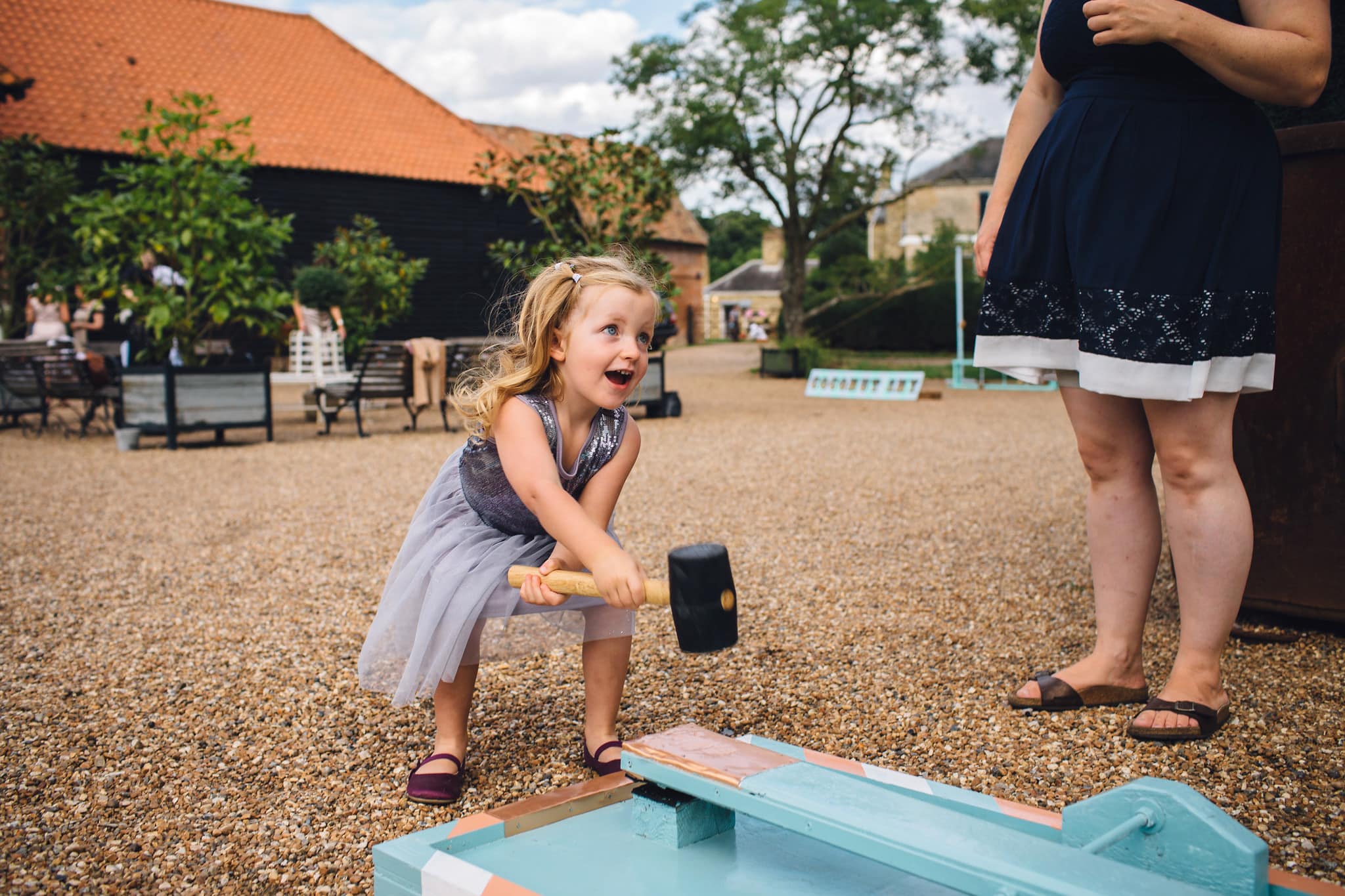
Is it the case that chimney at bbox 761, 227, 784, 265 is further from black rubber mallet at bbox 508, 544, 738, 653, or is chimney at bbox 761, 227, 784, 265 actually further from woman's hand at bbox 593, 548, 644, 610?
black rubber mallet at bbox 508, 544, 738, 653

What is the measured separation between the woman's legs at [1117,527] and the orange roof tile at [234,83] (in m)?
18.4

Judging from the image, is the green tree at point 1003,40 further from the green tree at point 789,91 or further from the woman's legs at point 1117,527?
the woman's legs at point 1117,527

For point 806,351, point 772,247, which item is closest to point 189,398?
point 806,351

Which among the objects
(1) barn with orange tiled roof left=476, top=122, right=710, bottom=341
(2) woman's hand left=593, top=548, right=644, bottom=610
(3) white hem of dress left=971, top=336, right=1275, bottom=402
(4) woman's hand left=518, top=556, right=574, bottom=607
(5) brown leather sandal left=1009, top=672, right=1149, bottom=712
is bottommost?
(5) brown leather sandal left=1009, top=672, right=1149, bottom=712

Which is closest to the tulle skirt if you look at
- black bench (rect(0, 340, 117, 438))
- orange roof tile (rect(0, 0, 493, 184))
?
black bench (rect(0, 340, 117, 438))

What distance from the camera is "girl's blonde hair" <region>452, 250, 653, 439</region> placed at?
2.03 m

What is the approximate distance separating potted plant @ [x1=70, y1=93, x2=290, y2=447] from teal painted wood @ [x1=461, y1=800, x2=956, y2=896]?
8063 mm

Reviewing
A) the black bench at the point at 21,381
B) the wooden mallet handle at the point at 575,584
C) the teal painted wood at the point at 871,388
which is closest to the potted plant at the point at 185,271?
the black bench at the point at 21,381

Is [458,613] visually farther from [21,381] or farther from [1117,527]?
[21,381]

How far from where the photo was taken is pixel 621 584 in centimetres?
161

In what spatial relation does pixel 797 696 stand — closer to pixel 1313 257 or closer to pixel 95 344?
pixel 1313 257

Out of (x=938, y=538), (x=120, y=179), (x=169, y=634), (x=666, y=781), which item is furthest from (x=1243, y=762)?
(x=120, y=179)

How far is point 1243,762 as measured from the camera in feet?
6.80

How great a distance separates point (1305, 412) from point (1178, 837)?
1.91 m
